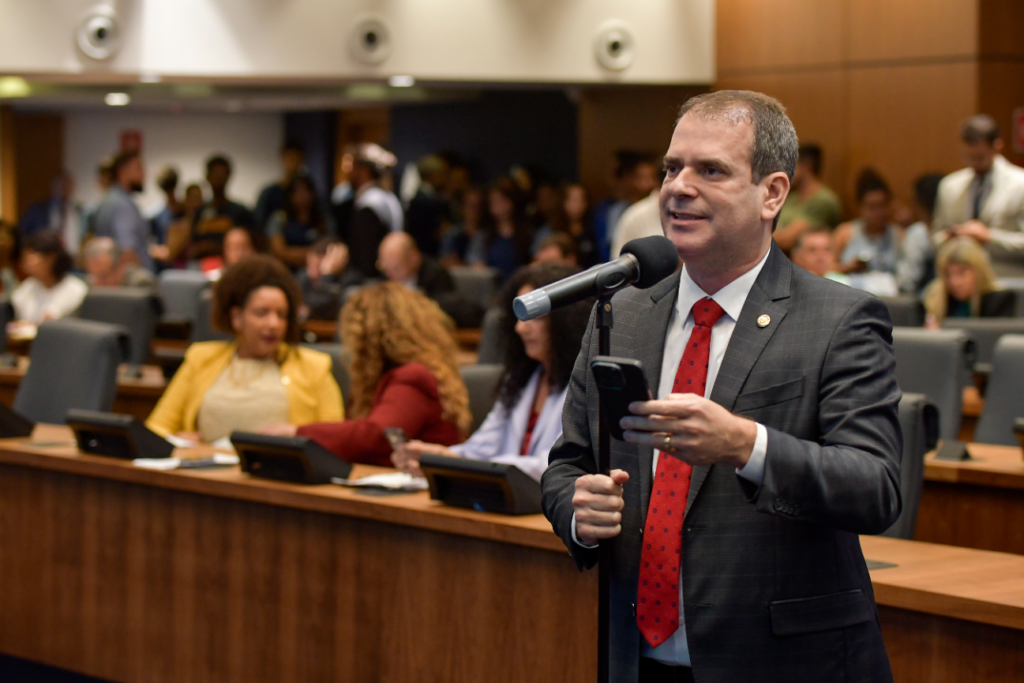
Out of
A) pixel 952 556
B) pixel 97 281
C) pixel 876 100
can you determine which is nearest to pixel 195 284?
pixel 97 281

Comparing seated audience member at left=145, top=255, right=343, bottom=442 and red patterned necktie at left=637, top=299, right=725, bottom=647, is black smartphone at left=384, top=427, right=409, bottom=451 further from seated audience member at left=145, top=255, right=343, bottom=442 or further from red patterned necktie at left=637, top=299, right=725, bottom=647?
red patterned necktie at left=637, top=299, right=725, bottom=647

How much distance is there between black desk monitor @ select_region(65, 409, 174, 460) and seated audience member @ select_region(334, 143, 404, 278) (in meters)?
4.52

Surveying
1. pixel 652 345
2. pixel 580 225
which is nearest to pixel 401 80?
pixel 580 225

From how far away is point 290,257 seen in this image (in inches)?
366

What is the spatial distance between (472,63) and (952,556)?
6.52 m

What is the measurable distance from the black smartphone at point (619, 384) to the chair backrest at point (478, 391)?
95.4 inches

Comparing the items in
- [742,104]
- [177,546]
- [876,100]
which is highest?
[876,100]

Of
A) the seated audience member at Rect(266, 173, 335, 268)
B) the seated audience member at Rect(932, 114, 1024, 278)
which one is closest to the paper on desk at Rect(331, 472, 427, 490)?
the seated audience member at Rect(932, 114, 1024, 278)

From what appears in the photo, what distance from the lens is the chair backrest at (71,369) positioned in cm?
424

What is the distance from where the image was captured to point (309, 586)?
2959mm

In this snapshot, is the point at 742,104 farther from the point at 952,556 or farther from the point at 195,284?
the point at 195,284

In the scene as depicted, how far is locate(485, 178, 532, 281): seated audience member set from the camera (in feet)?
31.4

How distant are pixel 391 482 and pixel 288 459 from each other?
258 millimetres

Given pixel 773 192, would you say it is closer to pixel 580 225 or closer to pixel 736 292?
pixel 736 292
